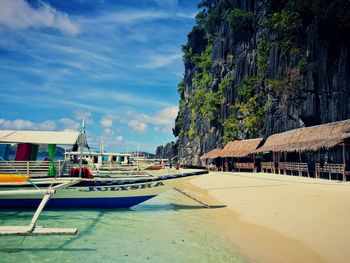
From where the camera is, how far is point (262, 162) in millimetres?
31391

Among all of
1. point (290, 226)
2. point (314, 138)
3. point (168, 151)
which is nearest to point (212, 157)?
point (314, 138)

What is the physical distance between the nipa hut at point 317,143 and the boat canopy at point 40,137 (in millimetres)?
15497

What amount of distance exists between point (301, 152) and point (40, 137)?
19.4 metres

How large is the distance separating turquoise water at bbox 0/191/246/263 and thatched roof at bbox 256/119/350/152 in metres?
12.4

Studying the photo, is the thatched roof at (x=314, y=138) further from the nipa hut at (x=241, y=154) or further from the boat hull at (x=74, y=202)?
the boat hull at (x=74, y=202)

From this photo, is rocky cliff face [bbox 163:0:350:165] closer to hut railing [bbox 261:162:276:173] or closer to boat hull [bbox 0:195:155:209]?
hut railing [bbox 261:162:276:173]

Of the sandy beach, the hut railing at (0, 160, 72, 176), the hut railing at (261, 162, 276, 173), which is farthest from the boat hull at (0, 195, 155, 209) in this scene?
the hut railing at (261, 162, 276, 173)

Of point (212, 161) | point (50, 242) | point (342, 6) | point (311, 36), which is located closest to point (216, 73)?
point (212, 161)

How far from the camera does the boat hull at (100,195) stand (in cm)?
1144

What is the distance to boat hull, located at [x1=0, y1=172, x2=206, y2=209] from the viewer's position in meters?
11.4

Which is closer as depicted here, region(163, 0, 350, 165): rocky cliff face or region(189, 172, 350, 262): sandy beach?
region(189, 172, 350, 262): sandy beach

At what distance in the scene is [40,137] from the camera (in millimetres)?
11312

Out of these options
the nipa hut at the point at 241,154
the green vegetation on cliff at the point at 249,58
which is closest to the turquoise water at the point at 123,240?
the nipa hut at the point at 241,154

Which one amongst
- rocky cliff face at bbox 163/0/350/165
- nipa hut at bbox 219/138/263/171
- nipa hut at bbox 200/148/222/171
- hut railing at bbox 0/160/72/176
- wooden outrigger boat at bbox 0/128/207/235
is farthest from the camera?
nipa hut at bbox 200/148/222/171
